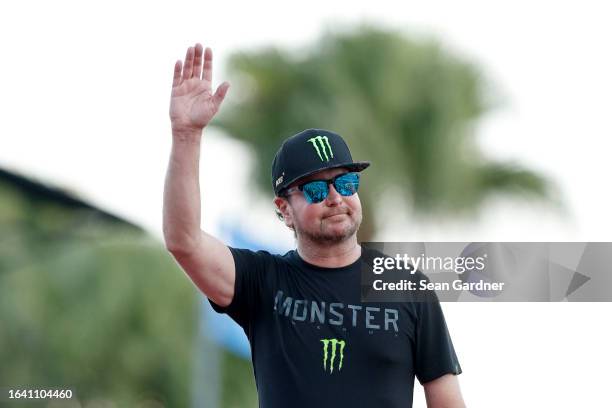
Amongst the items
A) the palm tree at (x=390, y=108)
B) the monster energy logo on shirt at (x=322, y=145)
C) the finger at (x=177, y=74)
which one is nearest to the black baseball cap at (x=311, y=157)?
the monster energy logo on shirt at (x=322, y=145)

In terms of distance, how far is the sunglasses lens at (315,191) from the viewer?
4145 millimetres

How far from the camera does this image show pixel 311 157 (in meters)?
4.23

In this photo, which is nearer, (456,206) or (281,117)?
(456,206)

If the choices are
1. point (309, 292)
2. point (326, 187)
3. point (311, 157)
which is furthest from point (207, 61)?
point (309, 292)

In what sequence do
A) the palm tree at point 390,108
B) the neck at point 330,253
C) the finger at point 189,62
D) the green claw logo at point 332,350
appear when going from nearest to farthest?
the green claw logo at point 332,350
the finger at point 189,62
the neck at point 330,253
the palm tree at point 390,108

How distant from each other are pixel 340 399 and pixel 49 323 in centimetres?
1439

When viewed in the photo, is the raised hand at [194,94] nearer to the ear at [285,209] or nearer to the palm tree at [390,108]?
Result: the ear at [285,209]

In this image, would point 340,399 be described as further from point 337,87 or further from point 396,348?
point 337,87

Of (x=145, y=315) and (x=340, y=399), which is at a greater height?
(x=145, y=315)

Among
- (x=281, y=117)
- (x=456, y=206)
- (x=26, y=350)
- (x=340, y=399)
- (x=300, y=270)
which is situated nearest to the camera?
(x=340, y=399)

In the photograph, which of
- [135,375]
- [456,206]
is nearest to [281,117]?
[456,206]

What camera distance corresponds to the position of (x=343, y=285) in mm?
4129

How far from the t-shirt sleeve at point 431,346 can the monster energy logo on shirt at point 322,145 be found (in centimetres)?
68

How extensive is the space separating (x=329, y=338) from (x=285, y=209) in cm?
62
